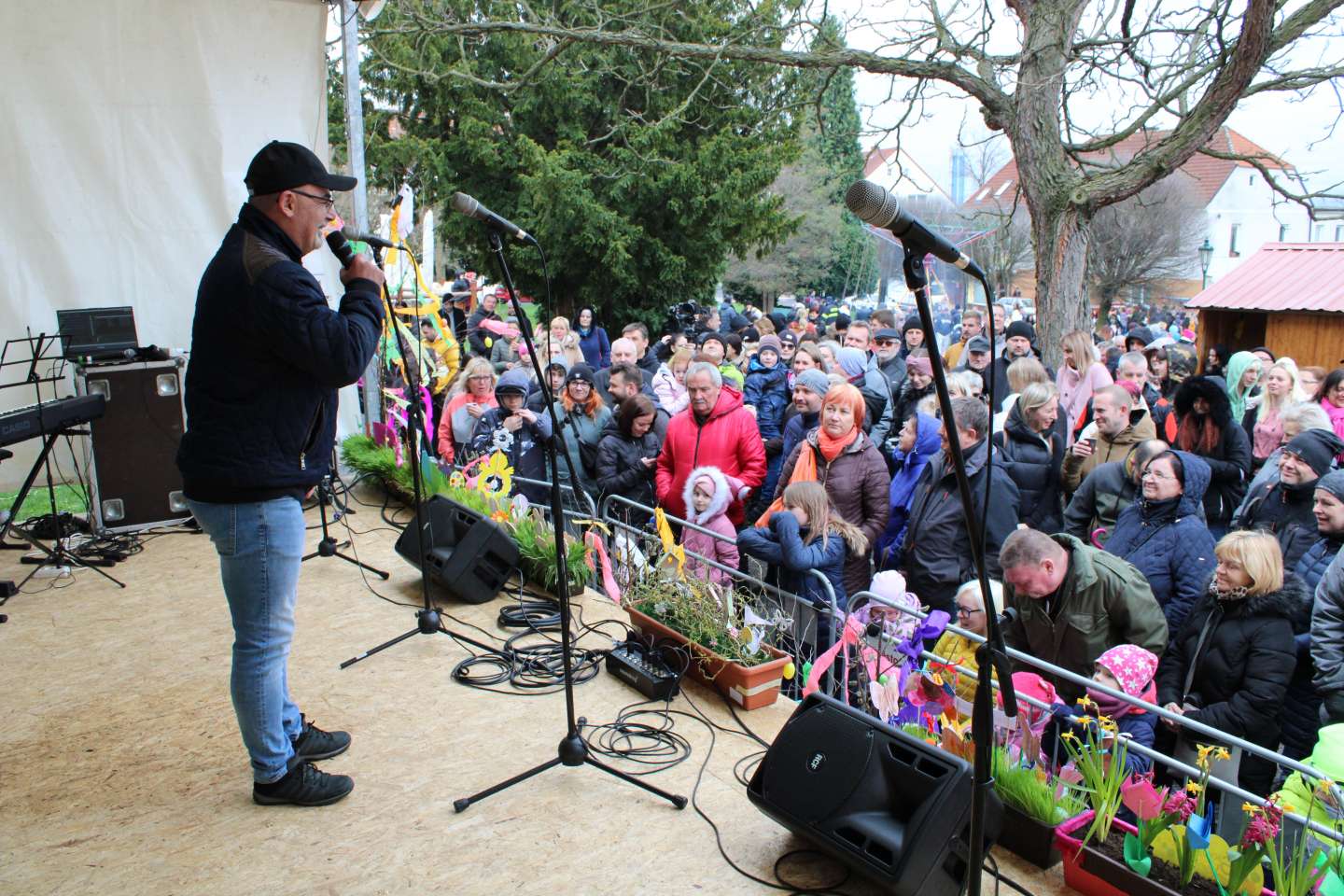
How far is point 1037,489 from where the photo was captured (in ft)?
15.8

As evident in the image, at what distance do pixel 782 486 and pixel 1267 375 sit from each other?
10.3 ft

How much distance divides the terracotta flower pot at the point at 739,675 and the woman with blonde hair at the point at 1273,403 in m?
3.62

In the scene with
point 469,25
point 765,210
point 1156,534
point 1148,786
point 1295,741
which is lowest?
point 1295,741

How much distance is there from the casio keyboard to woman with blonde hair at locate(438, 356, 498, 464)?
1.93 m

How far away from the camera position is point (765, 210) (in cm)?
1356

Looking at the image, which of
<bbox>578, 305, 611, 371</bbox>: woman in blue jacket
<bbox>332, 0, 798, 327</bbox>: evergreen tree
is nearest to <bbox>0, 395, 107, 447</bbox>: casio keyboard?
<bbox>578, 305, 611, 371</bbox>: woman in blue jacket

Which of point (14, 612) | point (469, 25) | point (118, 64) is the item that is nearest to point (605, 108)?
point (469, 25)

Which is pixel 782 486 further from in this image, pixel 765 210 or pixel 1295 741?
pixel 765 210

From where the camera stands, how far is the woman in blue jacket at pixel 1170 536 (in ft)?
12.0

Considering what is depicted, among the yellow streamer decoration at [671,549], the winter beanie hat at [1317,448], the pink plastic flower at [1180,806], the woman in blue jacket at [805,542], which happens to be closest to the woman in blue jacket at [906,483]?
the woman in blue jacket at [805,542]

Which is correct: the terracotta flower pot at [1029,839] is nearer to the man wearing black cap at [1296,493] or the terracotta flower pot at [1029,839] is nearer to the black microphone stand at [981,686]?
the black microphone stand at [981,686]

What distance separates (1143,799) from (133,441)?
17.4ft

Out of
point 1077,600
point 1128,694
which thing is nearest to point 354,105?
point 1077,600

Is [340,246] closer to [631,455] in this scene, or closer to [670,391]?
[631,455]
